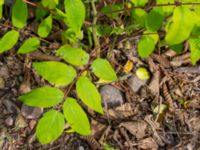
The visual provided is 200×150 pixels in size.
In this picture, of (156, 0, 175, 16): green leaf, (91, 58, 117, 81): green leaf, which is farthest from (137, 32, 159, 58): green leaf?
(91, 58, 117, 81): green leaf

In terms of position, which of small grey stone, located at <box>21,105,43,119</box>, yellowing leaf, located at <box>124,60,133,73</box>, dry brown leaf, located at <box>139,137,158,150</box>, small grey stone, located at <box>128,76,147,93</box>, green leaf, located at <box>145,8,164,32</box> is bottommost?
dry brown leaf, located at <box>139,137,158,150</box>

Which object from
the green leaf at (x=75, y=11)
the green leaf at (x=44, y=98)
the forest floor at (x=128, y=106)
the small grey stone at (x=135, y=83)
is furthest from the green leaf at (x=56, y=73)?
the small grey stone at (x=135, y=83)

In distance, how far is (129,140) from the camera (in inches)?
75.5

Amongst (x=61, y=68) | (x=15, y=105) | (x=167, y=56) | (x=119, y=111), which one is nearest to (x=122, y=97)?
(x=119, y=111)

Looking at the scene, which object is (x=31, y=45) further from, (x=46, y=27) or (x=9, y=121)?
(x=9, y=121)

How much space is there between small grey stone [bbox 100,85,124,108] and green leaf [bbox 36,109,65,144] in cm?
68

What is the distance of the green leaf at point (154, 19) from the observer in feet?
4.71

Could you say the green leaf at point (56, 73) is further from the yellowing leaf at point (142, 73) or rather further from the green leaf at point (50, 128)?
the yellowing leaf at point (142, 73)

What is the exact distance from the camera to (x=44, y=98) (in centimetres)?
134

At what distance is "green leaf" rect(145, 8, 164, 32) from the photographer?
4.71ft

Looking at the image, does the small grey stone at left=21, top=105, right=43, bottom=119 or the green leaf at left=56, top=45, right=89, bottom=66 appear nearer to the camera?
the green leaf at left=56, top=45, right=89, bottom=66

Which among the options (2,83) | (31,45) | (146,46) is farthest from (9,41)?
(146,46)

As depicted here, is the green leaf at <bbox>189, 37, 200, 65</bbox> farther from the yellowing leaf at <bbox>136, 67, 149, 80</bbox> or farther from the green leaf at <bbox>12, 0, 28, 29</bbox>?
the green leaf at <bbox>12, 0, 28, 29</bbox>

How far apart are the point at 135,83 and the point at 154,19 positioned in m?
0.68
